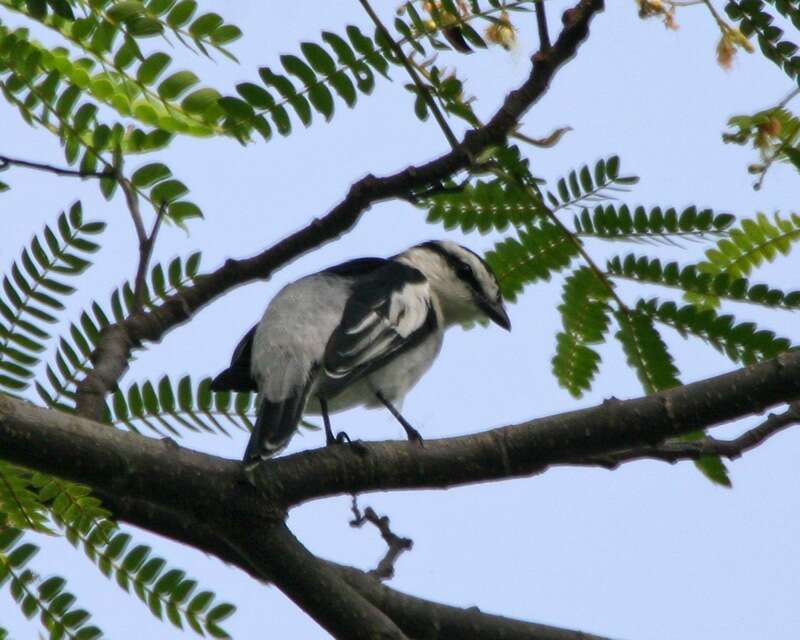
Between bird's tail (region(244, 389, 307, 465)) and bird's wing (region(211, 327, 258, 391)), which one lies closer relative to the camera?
bird's tail (region(244, 389, 307, 465))

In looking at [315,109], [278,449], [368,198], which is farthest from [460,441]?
[315,109]

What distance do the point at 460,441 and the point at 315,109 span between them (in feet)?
3.54

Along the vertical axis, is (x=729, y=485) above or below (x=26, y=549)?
above

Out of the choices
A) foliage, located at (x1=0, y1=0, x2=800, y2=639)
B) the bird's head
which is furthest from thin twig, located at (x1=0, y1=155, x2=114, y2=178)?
the bird's head

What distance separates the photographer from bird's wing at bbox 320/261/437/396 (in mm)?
4969

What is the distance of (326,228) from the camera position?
13.3 ft

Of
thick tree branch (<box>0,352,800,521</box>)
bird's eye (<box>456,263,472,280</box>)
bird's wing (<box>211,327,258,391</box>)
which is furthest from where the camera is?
bird's eye (<box>456,263,472,280</box>)

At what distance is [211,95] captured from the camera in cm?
393

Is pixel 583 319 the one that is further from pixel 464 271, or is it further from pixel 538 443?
pixel 464 271

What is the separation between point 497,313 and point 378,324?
4.39 feet

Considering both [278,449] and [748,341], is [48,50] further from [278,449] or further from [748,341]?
[748,341]

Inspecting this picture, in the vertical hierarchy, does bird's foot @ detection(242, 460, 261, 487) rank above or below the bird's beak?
below

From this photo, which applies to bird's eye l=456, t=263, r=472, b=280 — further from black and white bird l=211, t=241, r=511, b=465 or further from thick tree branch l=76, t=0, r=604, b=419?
thick tree branch l=76, t=0, r=604, b=419

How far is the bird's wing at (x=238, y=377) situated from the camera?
14.6ft
